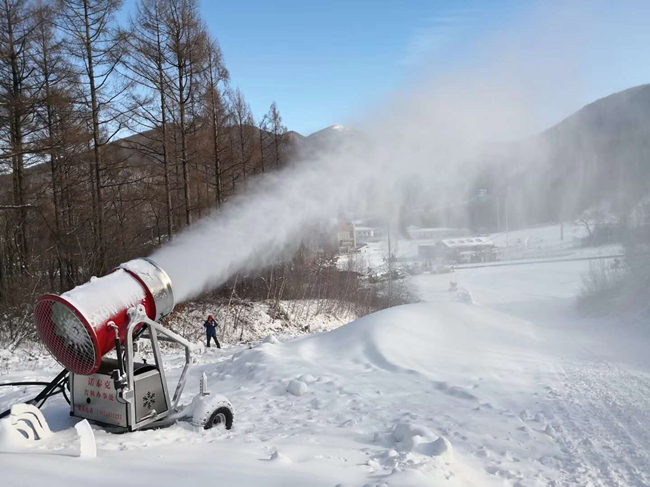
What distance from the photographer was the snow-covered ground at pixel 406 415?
412 centimetres

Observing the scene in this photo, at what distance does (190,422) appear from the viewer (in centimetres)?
551

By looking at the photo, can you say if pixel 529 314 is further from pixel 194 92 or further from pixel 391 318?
pixel 194 92

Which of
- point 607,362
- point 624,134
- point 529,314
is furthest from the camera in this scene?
point 624,134

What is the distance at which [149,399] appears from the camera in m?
5.35

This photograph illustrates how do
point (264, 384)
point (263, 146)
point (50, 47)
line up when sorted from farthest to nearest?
point (263, 146) < point (50, 47) < point (264, 384)

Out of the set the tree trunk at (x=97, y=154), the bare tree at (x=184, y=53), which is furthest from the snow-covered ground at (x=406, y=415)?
the bare tree at (x=184, y=53)

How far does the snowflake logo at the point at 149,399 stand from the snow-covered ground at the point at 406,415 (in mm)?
308

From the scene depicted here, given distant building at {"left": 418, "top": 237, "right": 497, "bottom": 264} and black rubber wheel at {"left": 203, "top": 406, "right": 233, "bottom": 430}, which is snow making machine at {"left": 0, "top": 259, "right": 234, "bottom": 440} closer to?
black rubber wheel at {"left": 203, "top": 406, "right": 233, "bottom": 430}

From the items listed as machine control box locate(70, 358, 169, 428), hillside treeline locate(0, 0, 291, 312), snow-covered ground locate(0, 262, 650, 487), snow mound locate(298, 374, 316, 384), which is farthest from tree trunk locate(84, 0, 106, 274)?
machine control box locate(70, 358, 169, 428)

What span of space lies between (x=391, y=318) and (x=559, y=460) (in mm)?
6036

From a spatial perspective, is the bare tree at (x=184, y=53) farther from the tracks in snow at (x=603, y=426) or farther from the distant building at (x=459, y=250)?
the distant building at (x=459, y=250)

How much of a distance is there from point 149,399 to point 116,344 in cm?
88

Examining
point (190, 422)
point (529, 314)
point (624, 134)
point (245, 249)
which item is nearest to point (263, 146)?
point (529, 314)

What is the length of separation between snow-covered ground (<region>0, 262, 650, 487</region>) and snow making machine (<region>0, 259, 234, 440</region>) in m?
0.24
